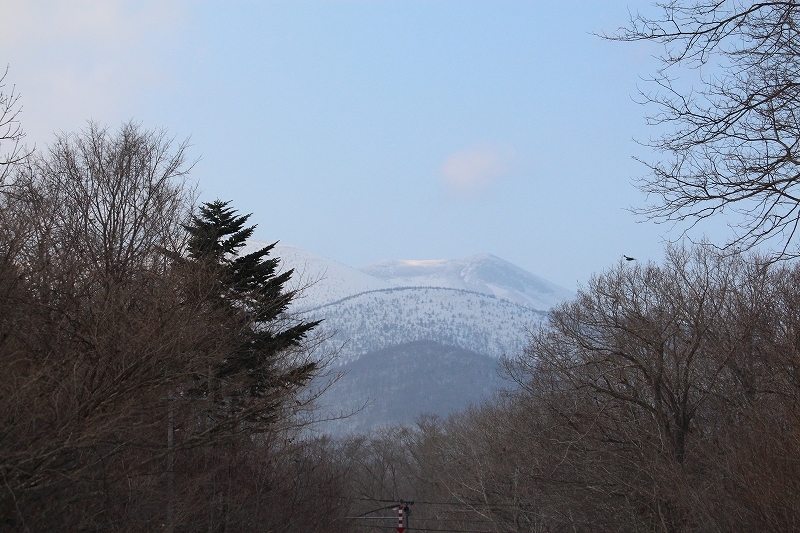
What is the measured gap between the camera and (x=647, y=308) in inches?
979

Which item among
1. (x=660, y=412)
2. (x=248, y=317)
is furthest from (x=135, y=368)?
(x=660, y=412)

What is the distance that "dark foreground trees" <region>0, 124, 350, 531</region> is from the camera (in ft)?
28.1

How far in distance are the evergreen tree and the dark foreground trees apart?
6cm

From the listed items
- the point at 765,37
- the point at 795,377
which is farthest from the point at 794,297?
the point at 765,37

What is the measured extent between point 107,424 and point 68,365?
8.38 feet

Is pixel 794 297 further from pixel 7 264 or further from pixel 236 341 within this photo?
pixel 7 264

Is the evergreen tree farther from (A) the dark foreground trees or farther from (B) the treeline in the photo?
(B) the treeline

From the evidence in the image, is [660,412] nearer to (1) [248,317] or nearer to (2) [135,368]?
(1) [248,317]

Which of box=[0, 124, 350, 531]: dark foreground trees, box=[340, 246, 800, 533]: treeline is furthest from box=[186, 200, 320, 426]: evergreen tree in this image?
box=[340, 246, 800, 533]: treeline

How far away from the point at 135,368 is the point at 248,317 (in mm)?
9658

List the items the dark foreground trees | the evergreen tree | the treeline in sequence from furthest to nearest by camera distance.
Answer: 1. the evergreen tree
2. the treeline
3. the dark foreground trees

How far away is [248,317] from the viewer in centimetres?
1947

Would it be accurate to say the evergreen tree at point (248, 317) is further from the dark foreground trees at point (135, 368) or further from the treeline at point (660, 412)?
the treeline at point (660, 412)

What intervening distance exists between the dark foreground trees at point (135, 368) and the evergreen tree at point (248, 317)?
0.19 feet
